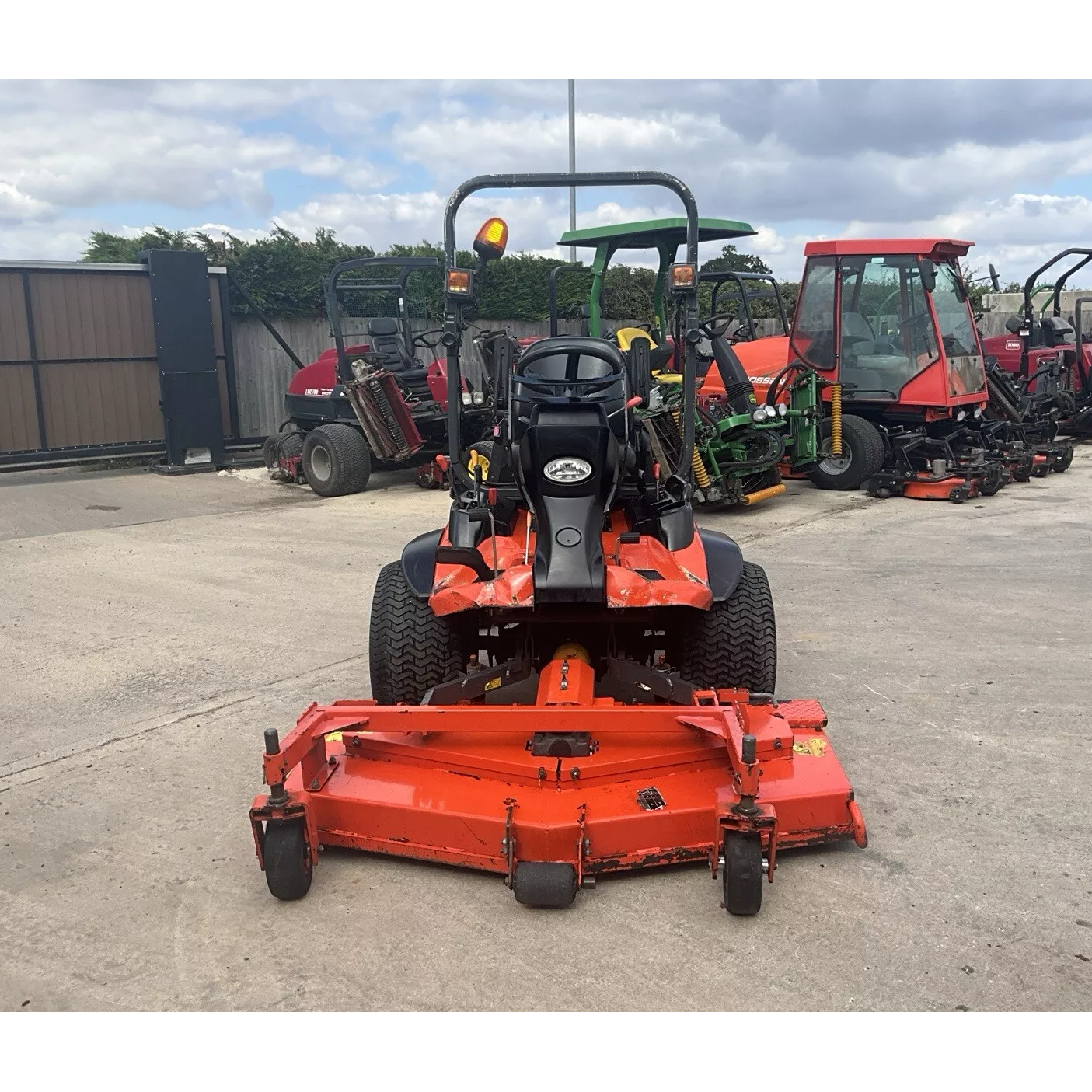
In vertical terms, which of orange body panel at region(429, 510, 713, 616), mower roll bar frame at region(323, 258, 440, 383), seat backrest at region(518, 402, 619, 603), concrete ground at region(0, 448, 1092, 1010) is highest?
mower roll bar frame at region(323, 258, 440, 383)

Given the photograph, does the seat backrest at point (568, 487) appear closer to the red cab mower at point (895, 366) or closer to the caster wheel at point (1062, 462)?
the red cab mower at point (895, 366)

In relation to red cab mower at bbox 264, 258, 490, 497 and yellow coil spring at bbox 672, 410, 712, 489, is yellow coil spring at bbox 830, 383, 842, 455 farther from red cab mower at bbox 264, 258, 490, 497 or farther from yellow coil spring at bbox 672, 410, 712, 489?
red cab mower at bbox 264, 258, 490, 497

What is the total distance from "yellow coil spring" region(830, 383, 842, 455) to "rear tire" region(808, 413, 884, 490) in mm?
49

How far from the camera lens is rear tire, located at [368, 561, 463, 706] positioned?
4.05m

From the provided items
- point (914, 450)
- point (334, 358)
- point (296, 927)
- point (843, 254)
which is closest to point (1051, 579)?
point (914, 450)

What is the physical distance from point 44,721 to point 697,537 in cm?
289

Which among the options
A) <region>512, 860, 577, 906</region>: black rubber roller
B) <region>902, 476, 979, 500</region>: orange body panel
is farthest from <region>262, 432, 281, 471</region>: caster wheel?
<region>512, 860, 577, 906</region>: black rubber roller

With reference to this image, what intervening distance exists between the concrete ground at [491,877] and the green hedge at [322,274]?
8681 millimetres

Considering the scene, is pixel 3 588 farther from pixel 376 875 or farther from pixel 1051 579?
pixel 1051 579

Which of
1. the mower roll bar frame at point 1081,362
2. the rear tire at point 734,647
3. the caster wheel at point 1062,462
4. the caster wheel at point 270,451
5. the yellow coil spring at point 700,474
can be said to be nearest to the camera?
the rear tire at point 734,647

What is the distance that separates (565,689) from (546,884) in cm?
75

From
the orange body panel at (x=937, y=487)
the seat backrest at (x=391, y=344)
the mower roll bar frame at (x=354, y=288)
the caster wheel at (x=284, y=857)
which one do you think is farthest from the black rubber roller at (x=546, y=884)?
the seat backrest at (x=391, y=344)

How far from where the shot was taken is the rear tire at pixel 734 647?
4035 millimetres

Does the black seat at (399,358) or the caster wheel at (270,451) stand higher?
the black seat at (399,358)
